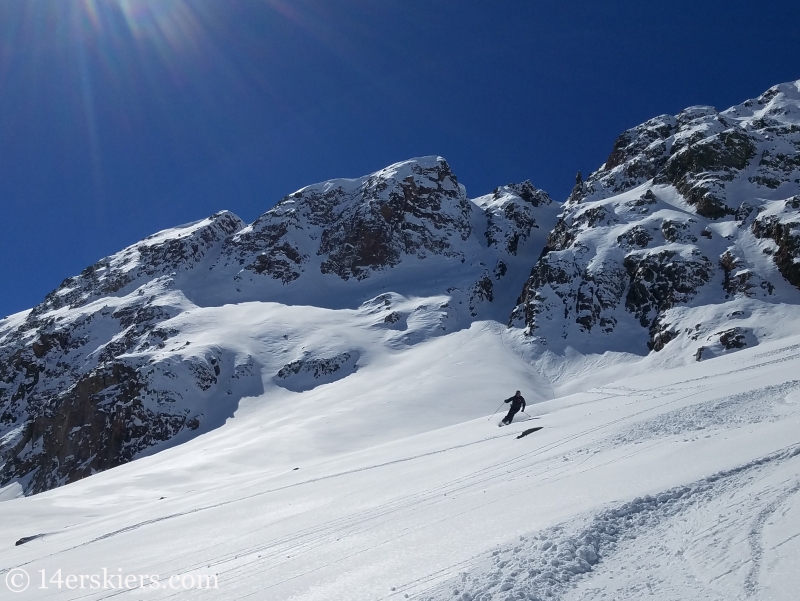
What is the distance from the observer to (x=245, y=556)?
25.6ft

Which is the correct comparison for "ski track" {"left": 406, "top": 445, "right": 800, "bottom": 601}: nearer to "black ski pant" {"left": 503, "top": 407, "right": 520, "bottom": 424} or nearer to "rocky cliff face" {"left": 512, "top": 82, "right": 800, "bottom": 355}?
"black ski pant" {"left": 503, "top": 407, "right": 520, "bottom": 424}

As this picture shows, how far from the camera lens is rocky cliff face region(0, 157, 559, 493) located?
54.6m

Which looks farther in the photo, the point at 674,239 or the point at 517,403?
the point at 674,239

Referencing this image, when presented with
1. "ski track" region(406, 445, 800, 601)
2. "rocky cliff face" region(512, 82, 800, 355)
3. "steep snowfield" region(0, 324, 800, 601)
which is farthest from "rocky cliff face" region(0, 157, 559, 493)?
"ski track" region(406, 445, 800, 601)

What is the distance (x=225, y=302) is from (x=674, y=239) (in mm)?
61388

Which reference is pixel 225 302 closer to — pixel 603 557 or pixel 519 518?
pixel 519 518

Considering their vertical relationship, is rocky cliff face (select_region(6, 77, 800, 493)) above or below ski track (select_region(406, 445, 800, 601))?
above

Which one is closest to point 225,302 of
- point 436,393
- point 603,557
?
point 436,393

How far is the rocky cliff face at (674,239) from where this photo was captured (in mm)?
48188

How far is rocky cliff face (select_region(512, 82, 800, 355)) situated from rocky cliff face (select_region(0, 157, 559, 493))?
12.8 meters

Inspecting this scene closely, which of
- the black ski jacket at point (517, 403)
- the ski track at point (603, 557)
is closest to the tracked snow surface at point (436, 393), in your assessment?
the ski track at point (603, 557)

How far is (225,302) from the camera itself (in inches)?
3137

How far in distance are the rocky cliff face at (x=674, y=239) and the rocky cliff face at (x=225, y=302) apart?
41.9ft

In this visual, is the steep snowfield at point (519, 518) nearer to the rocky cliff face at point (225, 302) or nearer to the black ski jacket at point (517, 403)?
the black ski jacket at point (517, 403)
